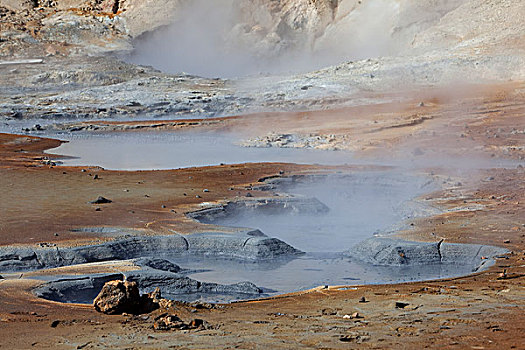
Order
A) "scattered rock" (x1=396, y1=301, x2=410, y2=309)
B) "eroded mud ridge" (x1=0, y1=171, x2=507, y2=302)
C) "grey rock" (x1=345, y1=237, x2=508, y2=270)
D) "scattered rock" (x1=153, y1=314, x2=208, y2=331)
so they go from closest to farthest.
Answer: "scattered rock" (x1=153, y1=314, x2=208, y2=331)
"scattered rock" (x1=396, y1=301, x2=410, y2=309)
"eroded mud ridge" (x1=0, y1=171, x2=507, y2=302)
"grey rock" (x1=345, y1=237, x2=508, y2=270)

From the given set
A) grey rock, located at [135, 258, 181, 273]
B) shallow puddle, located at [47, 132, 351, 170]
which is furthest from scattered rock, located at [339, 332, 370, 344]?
shallow puddle, located at [47, 132, 351, 170]

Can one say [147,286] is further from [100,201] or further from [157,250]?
[100,201]

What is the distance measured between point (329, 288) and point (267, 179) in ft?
22.6

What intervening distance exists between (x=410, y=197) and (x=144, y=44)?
89.4 ft

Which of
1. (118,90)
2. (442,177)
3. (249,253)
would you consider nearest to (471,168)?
(442,177)

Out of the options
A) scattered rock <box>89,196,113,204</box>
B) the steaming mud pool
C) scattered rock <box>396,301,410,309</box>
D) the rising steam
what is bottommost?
the steaming mud pool

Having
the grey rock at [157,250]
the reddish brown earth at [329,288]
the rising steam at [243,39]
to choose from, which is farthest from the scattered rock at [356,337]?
the rising steam at [243,39]

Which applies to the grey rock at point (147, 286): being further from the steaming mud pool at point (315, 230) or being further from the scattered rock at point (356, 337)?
the scattered rock at point (356, 337)

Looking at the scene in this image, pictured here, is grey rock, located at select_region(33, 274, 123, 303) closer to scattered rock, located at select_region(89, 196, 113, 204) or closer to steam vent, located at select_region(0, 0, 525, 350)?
steam vent, located at select_region(0, 0, 525, 350)

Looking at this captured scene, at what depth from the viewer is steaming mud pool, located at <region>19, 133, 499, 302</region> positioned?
8133 mm

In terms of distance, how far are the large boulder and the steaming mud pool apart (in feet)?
3.54

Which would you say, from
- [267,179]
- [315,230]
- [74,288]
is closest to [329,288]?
[74,288]

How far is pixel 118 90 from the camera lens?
29016mm

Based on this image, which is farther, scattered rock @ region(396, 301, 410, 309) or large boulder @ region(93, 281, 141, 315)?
scattered rock @ region(396, 301, 410, 309)
